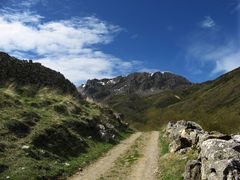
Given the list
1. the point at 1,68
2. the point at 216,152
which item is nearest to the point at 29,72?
the point at 1,68

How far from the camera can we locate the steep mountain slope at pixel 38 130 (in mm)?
26562

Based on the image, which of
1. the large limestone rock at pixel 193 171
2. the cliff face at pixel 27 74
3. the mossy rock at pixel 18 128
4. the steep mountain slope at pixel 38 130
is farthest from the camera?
the cliff face at pixel 27 74

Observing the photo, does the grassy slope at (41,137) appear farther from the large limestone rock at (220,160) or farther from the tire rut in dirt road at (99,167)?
the large limestone rock at (220,160)

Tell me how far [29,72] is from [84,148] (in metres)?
21.7

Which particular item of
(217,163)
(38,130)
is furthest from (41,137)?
(217,163)

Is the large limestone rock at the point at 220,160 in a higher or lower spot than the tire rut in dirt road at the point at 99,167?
higher

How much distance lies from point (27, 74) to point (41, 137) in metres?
23.7

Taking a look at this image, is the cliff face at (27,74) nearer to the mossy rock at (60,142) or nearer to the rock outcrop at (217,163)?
the mossy rock at (60,142)

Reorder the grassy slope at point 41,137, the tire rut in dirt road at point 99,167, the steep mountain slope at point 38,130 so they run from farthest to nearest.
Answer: the tire rut in dirt road at point 99,167
the steep mountain slope at point 38,130
the grassy slope at point 41,137

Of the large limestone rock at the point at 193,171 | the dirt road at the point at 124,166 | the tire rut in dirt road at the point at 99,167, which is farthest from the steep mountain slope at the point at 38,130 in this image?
the large limestone rock at the point at 193,171

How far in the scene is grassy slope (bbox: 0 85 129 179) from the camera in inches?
1031

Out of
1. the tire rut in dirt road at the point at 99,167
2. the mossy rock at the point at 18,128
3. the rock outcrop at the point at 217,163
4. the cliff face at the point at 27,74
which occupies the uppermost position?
the cliff face at the point at 27,74

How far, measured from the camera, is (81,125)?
4447cm

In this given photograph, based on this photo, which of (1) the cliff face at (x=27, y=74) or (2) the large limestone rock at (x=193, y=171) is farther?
(1) the cliff face at (x=27, y=74)
